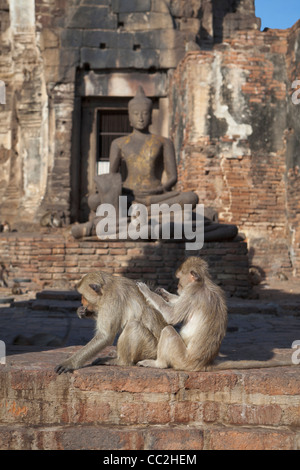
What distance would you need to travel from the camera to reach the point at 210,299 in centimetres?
314

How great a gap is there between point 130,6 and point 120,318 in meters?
12.1

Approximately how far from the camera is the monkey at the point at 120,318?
10.6ft

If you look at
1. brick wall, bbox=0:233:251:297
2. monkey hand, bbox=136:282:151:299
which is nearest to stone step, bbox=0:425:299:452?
monkey hand, bbox=136:282:151:299

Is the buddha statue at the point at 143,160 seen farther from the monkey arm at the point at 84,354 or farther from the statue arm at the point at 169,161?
the monkey arm at the point at 84,354

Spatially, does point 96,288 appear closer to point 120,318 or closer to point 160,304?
point 120,318

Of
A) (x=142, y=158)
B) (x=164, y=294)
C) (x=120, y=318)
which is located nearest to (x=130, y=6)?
(x=142, y=158)

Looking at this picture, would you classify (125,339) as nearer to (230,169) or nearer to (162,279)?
(162,279)

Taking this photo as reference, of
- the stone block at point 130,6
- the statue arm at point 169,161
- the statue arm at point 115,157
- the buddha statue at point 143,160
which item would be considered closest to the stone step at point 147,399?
the buddha statue at point 143,160

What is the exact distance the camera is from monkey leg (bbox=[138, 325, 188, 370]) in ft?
10.2

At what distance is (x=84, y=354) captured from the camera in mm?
3158

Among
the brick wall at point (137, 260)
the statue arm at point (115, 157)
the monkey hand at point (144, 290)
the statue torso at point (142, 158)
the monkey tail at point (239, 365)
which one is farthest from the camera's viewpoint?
the statue arm at point (115, 157)

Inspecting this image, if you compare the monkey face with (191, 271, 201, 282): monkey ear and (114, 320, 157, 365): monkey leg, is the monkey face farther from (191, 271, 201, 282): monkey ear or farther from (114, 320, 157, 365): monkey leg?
(114, 320, 157, 365): monkey leg

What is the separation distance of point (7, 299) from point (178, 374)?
16.2ft
